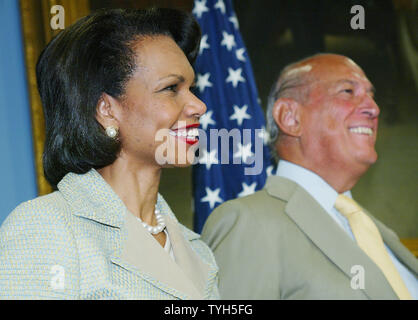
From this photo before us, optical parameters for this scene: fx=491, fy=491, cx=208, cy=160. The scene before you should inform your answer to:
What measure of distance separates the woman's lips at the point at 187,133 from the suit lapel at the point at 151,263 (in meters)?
0.24

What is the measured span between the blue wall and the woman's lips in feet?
3.02

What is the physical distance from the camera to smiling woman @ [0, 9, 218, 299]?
1088mm

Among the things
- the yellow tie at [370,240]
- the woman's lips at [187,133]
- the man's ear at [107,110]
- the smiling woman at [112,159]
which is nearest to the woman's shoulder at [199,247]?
the smiling woman at [112,159]

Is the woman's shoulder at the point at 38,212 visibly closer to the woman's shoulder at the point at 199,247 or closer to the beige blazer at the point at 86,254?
the beige blazer at the point at 86,254

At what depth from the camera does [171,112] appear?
1293 millimetres

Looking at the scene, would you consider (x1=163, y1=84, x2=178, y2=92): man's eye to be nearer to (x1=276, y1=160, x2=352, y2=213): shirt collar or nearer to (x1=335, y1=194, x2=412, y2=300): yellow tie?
(x1=276, y1=160, x2=352, y2=213): shirt collar

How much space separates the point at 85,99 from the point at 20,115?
2.83 feet

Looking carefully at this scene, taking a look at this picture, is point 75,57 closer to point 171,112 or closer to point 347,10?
point 171,112

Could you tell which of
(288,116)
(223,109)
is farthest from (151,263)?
(223,109)

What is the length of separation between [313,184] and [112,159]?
0.86 meters

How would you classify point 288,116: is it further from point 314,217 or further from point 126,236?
point 126,236

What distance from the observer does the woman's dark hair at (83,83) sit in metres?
1.22

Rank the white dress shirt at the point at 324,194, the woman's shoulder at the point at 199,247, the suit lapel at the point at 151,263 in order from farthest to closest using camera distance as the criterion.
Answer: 1. the white dress shirt at the point at 324,194
2. the woman's shoulder at the point at 199,247
3. the suit lapel at the point at 151,263

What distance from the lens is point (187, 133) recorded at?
1.33m
